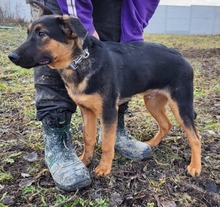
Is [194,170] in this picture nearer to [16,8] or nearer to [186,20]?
[16,8]

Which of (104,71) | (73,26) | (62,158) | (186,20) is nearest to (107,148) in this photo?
(62,158)

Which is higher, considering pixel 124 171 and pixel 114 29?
pixel 114 29

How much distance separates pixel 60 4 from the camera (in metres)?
2.85

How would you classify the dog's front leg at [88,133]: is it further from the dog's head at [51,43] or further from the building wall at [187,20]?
the building wall at [187,20]

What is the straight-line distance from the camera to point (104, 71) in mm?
2766

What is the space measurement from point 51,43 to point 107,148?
39.1 inches

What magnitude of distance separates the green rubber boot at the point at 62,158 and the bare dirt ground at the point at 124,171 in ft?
0.29

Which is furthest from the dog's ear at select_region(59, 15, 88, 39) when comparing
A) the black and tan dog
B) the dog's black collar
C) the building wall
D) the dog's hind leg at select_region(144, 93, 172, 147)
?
the building wall

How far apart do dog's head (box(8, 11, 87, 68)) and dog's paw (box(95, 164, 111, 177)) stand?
93 centimetres

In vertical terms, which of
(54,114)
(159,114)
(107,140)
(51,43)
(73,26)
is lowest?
(159,114)

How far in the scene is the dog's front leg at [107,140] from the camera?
2.78m

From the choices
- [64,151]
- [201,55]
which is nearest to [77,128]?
[64,151]

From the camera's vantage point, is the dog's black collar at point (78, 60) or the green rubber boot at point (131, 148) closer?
the dog's black collar at point (78, 60)

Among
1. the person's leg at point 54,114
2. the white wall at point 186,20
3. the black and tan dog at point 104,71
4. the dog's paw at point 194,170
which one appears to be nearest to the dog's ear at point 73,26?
the black and tan dog at point 104,71
